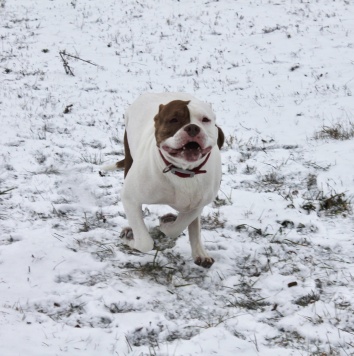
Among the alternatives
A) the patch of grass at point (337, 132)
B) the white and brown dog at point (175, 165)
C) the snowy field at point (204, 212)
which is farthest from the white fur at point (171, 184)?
the patch of grass at point (337, 132)

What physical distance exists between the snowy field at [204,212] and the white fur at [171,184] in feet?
0.88

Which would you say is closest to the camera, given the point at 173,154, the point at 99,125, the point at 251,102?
the point at 173,154

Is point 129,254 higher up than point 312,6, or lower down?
lower down

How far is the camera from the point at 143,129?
13.2ft

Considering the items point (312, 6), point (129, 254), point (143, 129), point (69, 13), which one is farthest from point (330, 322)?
point (69, 13)

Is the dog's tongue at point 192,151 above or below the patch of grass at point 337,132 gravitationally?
above

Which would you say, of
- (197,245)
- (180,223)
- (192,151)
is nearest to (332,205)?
(197,245)

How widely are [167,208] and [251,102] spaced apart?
3.84m

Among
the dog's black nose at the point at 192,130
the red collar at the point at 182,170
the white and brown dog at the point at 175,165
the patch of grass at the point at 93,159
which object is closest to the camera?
the dog's black nose at the point at 192,130

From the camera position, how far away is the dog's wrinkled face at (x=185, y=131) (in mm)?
2971

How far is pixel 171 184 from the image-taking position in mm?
3400

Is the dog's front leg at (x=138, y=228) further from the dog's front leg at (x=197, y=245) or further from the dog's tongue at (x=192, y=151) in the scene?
the dog's tongue at (x=192, y=151)

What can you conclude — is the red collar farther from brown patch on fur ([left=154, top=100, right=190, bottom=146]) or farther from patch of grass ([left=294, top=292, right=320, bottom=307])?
patch of grass ([left=294, top=292, right=320, bottom=307])

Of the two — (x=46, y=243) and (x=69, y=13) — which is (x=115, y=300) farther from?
(x=69, y=13)
